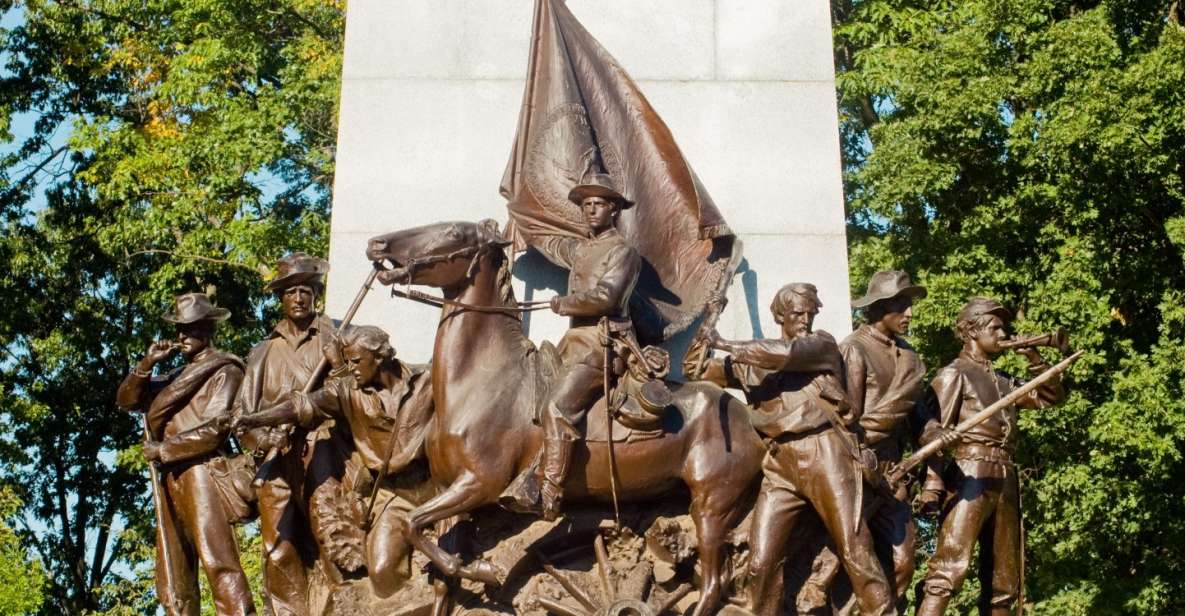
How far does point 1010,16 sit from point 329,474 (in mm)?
12871

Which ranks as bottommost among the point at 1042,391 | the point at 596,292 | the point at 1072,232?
the point at 1042,391

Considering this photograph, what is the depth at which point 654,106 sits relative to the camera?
48.0ft

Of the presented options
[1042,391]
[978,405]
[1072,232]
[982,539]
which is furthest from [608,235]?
[1072,232]

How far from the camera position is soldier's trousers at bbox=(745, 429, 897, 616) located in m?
12.3

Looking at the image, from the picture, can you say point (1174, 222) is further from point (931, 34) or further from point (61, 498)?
point (61, 498)

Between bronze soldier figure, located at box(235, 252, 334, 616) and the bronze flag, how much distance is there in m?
1.60

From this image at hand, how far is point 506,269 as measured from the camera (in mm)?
12586

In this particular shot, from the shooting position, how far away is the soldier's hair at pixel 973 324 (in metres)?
13.9

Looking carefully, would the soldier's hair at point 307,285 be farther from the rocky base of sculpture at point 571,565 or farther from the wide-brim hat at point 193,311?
the rocky base of sculpture at point 571,565

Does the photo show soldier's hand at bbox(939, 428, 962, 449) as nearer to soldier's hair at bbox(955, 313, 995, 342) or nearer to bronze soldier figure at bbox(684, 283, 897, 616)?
bronze soldier figure at bbox(684, 283, 897, 616)

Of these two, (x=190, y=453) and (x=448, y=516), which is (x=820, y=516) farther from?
(x=190, y=453)

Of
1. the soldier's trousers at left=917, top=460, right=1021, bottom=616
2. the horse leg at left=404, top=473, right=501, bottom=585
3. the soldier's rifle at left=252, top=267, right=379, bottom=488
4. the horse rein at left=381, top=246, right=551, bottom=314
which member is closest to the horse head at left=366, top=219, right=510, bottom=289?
the horse rein at left=381, top=246, right=551, bottom=314

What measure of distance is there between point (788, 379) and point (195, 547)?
447cm

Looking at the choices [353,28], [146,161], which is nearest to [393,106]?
[353,28]
